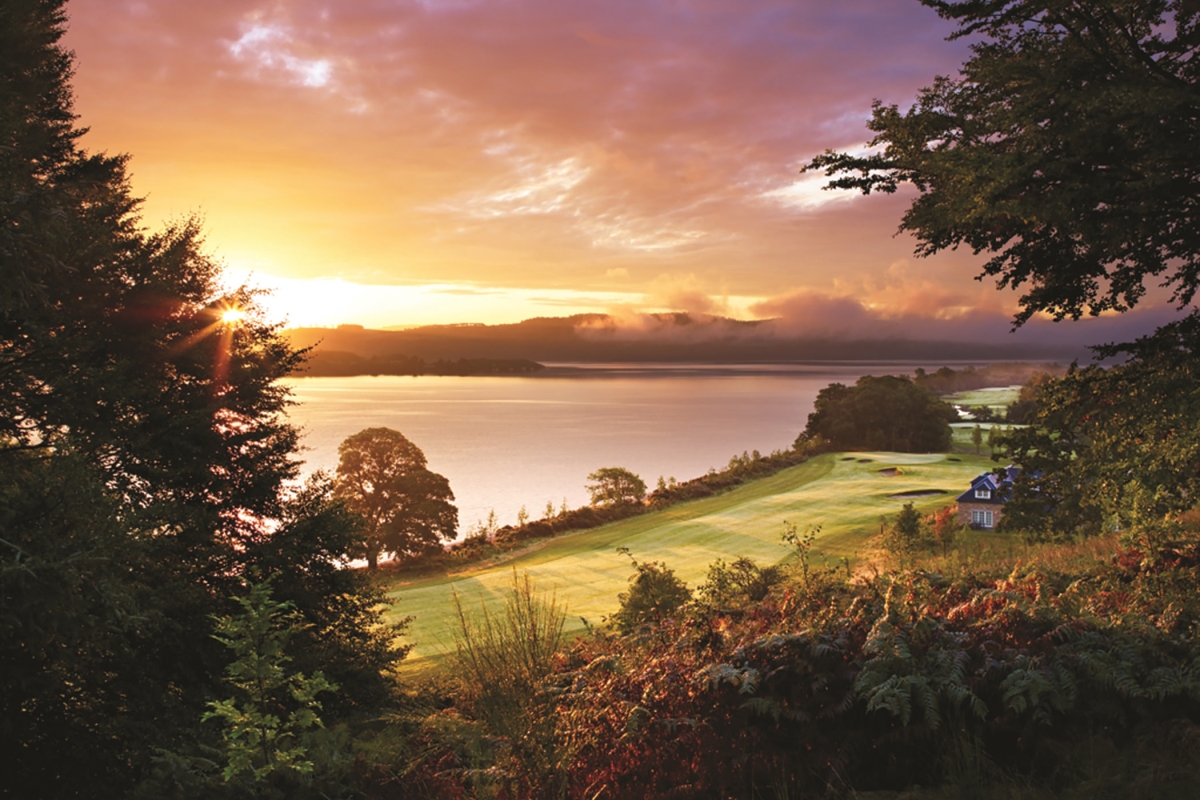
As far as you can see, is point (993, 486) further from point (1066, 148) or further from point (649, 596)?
point (1066, 148)

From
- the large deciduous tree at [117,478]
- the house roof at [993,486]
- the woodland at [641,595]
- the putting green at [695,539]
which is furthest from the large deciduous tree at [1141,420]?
the house roof at [993,486]

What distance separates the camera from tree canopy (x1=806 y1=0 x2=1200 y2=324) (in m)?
6.04

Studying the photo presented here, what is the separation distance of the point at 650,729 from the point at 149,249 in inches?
583

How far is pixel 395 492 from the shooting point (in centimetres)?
3600

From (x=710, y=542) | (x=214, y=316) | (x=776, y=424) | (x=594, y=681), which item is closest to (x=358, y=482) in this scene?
(x=710, y=542)

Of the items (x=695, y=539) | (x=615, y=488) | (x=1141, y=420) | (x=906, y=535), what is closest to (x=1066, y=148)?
(x=1141, y=420)

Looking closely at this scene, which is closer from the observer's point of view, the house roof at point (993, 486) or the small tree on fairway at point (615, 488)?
the house roof at point (993, 486)

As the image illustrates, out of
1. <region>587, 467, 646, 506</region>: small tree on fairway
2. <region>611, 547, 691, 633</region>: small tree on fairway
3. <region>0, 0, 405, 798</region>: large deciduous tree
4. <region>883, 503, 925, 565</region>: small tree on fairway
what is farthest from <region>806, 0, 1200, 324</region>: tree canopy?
<region>587, 467, 646, 506</region>: small tree on fairway

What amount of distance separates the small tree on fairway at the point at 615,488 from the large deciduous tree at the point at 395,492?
40.5 feet

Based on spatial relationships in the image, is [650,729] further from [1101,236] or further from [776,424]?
[776,424]

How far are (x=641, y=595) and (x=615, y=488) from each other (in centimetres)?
3580

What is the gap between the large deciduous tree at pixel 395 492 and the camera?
3553cm

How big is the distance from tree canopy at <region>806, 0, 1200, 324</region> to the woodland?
4cm

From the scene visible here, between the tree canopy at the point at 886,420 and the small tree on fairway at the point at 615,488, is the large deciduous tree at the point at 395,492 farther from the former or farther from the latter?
the tree canopy at the point at 886,420
